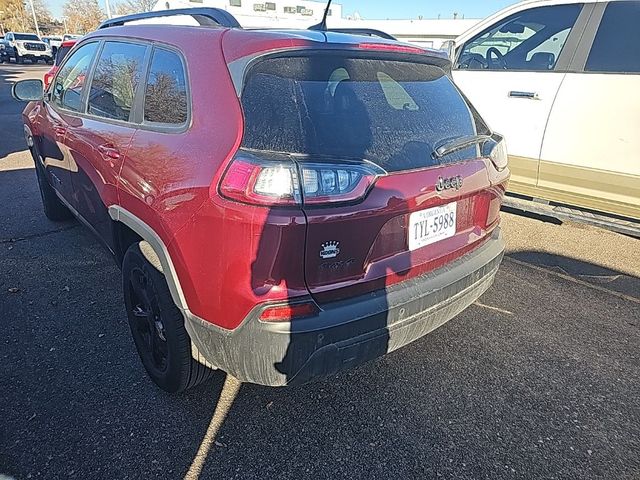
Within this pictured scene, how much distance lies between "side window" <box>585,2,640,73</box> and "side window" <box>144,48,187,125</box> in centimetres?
351

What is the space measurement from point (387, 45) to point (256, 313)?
1366 mm

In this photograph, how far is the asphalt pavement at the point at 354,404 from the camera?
80.0 inches

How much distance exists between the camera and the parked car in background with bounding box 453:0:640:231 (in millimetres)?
3807

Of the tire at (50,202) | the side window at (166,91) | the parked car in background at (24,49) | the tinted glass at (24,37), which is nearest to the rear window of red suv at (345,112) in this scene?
the side window at (166,91)

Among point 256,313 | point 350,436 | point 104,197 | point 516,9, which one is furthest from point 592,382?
point 516,9

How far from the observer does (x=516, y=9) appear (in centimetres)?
450

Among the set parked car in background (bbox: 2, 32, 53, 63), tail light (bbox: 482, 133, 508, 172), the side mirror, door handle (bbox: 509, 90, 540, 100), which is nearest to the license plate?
tail light (bbox: 482, 133, 508, 172)

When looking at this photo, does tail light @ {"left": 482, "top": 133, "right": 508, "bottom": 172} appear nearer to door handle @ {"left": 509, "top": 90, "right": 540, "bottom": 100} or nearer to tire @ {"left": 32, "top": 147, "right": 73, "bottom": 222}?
door handle @ {"left": 509, "top": 90, "right": 540, "bottom": 100}

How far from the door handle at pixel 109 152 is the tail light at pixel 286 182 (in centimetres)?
100

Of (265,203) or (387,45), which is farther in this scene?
(387,45)

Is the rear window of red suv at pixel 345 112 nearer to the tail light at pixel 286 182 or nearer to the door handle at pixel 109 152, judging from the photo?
the tail light at pixel 286 182

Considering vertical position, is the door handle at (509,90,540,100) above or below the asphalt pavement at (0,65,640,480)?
above

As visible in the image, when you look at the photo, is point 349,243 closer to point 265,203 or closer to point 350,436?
point 265,203

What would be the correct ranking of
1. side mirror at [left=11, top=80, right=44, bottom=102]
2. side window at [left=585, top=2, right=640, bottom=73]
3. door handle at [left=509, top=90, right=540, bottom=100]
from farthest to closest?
door handle at [left=509, top=90, right=540, bottom=100] → side mirror at [left=11, top=80, right=44, bottom=102] → side window at [left=585, top=2, right=640, bottom=73]
